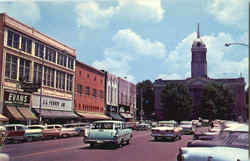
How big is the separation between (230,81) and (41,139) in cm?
8261

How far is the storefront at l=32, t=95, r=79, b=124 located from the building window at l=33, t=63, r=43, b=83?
2135 mm

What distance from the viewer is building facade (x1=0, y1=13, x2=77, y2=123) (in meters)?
34.8

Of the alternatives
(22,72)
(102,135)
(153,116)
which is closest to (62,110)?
(22,72)

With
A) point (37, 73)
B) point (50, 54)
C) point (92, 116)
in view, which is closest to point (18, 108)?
point (37, 73)

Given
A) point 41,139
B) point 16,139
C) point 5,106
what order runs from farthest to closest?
point 5,106
point 41,139
point 16,139

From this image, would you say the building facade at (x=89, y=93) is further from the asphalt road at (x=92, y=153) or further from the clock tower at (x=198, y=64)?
the clock tower at (x=198, y=64)

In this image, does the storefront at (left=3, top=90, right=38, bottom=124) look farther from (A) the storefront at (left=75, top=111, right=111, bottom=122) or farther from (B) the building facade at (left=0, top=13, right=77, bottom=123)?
(A) the storefront at (left=75, top=111, right=111, bottom=122)

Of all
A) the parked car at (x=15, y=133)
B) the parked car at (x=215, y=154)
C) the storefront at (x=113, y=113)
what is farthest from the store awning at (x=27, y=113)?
the parked car at (x=215, y=154)

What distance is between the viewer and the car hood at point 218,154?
5.95m

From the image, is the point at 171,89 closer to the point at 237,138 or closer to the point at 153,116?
the point at 153,116

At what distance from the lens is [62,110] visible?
47781 mm

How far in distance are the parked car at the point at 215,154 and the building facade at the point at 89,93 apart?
149 ft

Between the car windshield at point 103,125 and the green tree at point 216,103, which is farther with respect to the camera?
the green tree at point 216,103

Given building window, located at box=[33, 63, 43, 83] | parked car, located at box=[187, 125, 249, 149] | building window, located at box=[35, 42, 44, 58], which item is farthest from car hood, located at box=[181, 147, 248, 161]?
building window, located at box=[35, 42, 44, 58]
